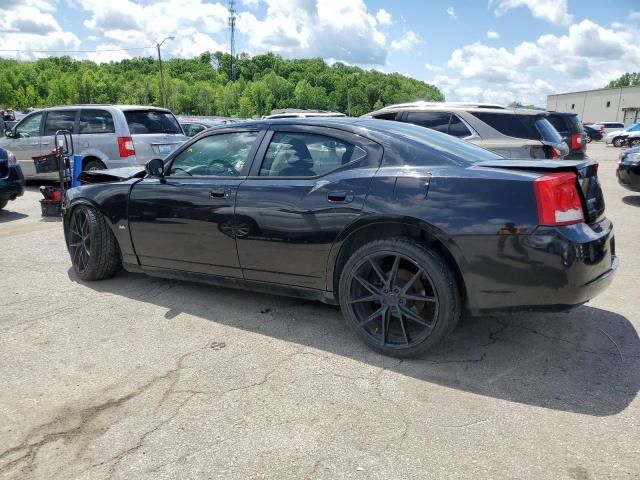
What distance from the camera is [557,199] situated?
285cm

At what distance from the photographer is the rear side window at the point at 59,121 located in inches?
401

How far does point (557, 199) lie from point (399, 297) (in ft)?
3.56

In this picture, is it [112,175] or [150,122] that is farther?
[150,122]

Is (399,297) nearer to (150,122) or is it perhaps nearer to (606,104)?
(150,122)

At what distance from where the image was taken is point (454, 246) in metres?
3.02

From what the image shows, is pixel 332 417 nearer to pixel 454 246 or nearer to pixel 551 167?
pixel 454 246

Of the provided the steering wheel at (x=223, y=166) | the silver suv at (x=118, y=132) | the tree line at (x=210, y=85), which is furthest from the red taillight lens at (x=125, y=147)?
the tree line at (x=210, y=85)

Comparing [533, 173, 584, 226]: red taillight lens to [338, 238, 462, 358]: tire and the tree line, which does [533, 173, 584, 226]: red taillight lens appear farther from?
the tree line

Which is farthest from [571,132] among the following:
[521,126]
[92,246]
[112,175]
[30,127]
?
[30,127]

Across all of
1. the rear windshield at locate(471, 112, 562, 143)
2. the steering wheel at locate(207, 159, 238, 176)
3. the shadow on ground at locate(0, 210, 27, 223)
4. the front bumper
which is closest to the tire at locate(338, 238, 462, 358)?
the steering wheel at locate(207, 159, 238, 176)

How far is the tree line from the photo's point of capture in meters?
89.0

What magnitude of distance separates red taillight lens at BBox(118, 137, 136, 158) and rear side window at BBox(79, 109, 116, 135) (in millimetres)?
303

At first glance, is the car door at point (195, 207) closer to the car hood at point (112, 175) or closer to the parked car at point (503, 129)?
the car hood at point (112, 175)

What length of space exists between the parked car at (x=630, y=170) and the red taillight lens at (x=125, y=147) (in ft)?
29.3
